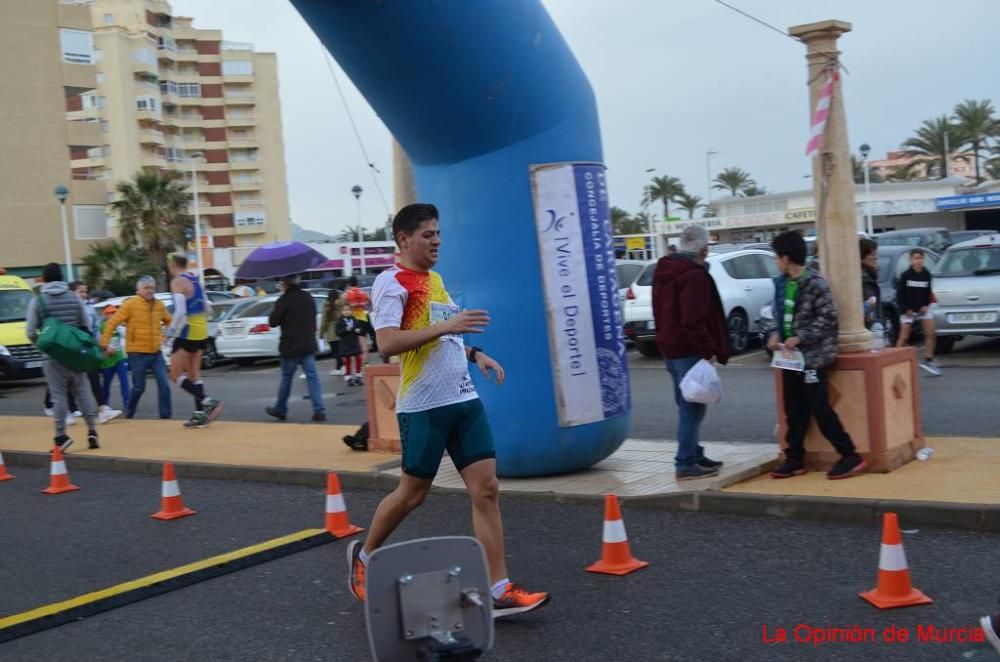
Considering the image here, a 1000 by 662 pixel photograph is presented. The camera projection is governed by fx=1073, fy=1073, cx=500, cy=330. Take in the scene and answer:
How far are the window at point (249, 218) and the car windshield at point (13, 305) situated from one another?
75532 mm

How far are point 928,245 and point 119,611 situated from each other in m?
26.8

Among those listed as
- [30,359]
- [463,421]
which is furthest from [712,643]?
[30,359]

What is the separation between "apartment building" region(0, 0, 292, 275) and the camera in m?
54.2

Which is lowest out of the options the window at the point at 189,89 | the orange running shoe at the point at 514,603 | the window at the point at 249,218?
the orange running shoe at the point at 514,603

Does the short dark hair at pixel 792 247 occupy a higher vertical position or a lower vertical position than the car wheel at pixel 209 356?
higher

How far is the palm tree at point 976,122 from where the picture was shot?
54941 mm

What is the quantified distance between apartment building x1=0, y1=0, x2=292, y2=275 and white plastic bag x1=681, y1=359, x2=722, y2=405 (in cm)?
5328

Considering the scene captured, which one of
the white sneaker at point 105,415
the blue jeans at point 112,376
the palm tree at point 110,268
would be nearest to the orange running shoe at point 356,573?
the white sneaker at point 105,415

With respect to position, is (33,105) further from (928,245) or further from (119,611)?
(119,611)

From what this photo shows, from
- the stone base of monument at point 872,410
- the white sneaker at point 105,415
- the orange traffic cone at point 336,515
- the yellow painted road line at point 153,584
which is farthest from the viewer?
the white sneaker at point 105,415

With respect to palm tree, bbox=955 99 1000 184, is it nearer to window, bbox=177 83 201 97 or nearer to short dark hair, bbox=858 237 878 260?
short dark hair, bbox=858 237 878 260

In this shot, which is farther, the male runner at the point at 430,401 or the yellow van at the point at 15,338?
the yellow van at the point at 15,338

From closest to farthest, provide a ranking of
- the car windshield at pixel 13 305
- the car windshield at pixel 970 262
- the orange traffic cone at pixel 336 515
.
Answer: the orange traffic cone at pixel 336 515, the car windshield at pixel 970 262, the car windshield at pixel 13 305

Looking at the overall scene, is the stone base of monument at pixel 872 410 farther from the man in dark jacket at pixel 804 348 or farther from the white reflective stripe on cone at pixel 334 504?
the white reflective stripe on cone at pixel 334 504
